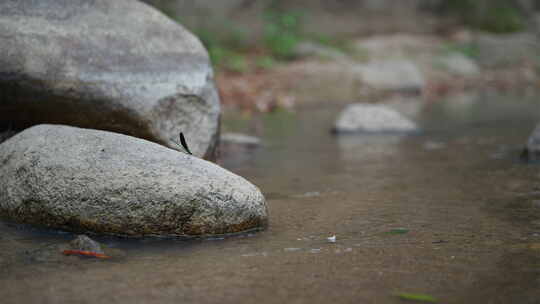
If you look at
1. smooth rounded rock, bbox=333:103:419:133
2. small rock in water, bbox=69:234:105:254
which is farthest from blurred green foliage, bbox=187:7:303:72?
small rock in water, bbox=69:234:105:254

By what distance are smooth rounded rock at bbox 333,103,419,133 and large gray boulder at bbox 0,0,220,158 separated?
2.99 m

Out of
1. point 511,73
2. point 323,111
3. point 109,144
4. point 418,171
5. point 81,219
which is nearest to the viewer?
point 81,219

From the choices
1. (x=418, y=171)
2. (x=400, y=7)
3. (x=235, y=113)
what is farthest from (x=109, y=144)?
(x=400, y=7)

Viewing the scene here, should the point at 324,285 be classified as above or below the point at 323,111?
below

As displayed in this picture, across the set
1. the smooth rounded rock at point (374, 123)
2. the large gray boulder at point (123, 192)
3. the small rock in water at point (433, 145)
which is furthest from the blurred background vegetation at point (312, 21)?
the large gray boulder at point (123, 192)

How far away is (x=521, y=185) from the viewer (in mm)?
4703

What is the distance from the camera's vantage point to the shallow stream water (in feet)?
8.87

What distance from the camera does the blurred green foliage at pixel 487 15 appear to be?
55.1 ft

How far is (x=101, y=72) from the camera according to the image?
181 inches

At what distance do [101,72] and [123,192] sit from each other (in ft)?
4.89

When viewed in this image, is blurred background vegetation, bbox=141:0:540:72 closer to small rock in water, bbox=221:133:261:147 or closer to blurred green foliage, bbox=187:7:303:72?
blurred green foliage, bbox=187:7:303:72

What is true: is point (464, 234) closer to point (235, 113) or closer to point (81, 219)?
point (81, 219)

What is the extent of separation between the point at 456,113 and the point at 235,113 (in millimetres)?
3230

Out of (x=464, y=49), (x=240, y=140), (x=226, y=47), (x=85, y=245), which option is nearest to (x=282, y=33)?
(x=226, y=47)
